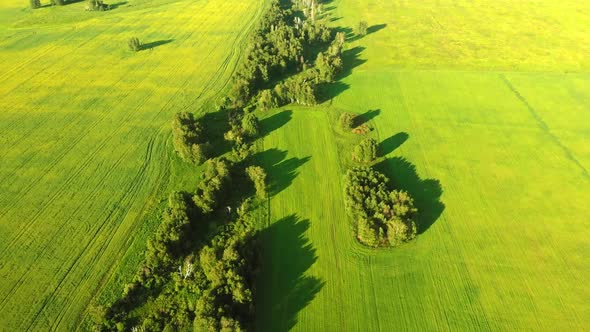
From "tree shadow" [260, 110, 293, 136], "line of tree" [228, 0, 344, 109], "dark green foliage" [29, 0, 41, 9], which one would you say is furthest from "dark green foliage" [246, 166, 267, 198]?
"dark green foliage" [29, 0, 41, 9]

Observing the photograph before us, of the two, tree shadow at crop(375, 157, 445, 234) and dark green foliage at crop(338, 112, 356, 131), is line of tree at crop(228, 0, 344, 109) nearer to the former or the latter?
dark green foliage at crop(338, 112, 356, 131)

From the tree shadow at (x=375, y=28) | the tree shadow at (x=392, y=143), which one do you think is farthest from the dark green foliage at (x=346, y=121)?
the tree shadow at (x=375, y=28)

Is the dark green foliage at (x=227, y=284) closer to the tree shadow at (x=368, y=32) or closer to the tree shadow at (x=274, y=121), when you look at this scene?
the tree shadow at (x=274, y=121)

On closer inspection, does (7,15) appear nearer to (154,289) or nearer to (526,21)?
(154,289)

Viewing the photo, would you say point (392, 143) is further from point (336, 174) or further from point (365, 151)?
point (336, 174)

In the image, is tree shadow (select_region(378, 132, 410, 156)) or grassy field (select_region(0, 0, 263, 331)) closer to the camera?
grassy field (select_region(0, 0, 263, 331))

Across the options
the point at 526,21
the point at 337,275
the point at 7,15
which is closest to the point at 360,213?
the point at 337,275

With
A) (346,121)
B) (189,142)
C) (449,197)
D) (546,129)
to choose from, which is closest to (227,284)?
(189,142)
